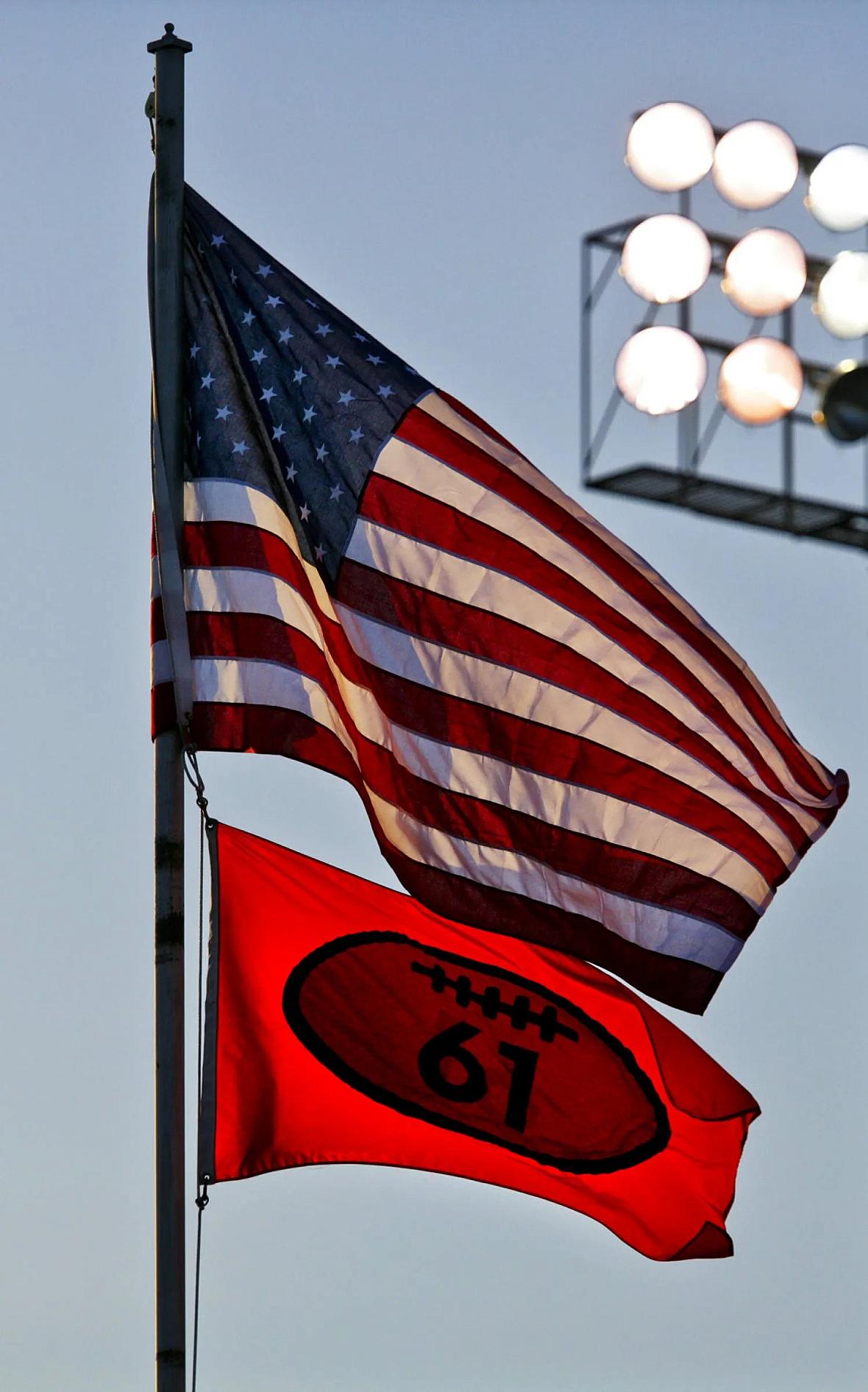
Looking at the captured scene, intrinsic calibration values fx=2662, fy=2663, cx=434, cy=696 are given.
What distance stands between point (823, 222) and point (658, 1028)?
165 inches

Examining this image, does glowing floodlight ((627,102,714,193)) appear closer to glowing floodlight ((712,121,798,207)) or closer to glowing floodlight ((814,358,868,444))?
glowing floodlight ((712,121,798,207))

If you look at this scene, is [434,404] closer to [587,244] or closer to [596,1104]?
[587,244]

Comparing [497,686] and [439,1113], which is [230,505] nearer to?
[497,686]

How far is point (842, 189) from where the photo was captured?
13.2m

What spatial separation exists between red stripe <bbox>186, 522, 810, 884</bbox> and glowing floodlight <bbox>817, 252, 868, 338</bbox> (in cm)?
211

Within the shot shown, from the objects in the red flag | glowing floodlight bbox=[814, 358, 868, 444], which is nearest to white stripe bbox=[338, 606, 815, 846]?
the red flag

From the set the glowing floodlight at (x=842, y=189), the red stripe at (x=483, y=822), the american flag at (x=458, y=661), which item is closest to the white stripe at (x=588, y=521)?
the american flag at (x=458, y=661)

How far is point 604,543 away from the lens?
1382 centimetres

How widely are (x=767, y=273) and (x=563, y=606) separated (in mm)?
1982

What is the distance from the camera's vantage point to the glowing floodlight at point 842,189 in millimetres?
13141

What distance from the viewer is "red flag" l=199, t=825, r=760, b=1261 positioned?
1286 centimetres

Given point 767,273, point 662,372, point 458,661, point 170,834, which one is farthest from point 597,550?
point 170,834

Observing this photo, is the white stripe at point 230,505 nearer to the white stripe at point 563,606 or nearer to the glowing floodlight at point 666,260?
the white stripe at point 563,606

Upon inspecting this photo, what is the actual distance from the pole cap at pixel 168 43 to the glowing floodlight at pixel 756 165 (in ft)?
8.91
